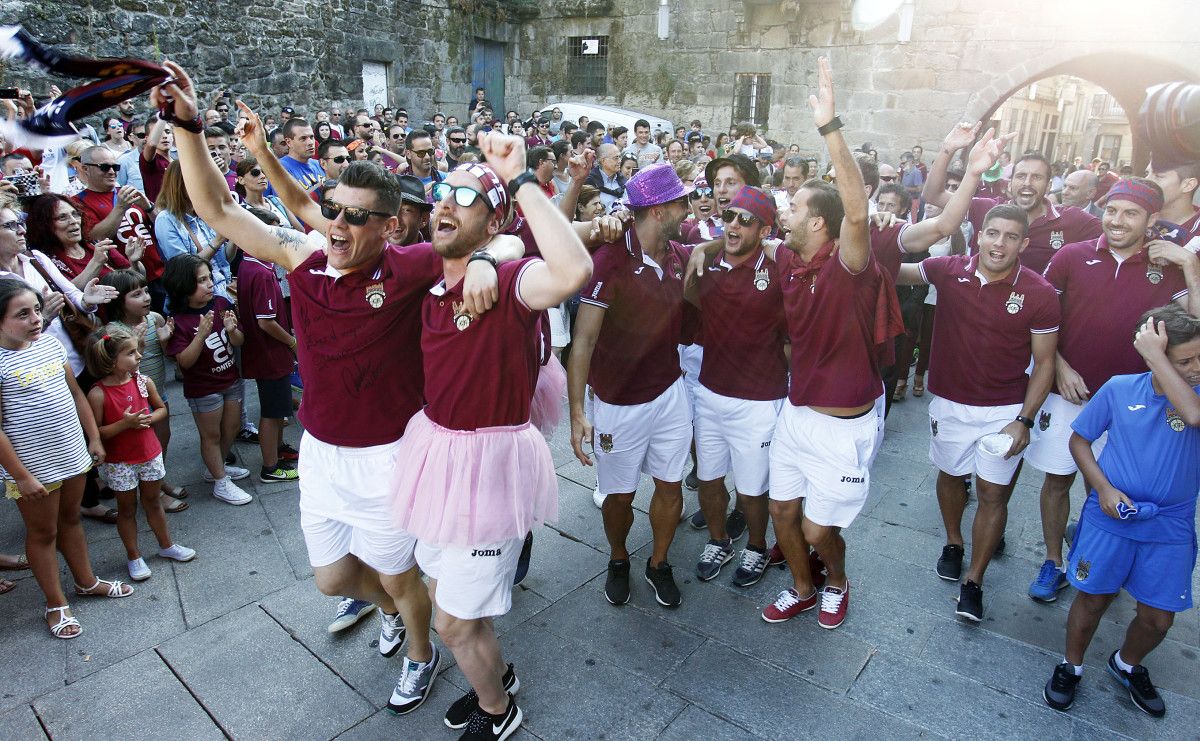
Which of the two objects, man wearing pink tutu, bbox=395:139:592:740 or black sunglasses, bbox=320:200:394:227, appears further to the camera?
black sunglasses, bbox=320:200:394:227

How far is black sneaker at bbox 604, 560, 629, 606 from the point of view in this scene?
3.90 metres

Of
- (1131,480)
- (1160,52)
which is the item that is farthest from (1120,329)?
(1160,52)

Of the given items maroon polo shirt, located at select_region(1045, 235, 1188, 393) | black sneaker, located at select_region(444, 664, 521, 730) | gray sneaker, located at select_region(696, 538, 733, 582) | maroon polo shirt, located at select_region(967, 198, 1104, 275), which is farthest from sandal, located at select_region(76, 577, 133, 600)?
maroon polo shirt, located at select_region(967, 198, 1104, 275)

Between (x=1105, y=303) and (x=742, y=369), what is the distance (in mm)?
1997

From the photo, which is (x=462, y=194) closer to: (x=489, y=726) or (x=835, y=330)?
(x=835, y=330)

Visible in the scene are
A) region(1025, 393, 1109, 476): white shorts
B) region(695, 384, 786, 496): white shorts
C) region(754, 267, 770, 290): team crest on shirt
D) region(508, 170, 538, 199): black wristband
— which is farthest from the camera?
region(1025, 393, 1109, 476): white shorts

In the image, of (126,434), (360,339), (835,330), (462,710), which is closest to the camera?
(360,339)

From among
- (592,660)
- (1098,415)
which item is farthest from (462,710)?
(1098,415)

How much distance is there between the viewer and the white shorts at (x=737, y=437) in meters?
4.00

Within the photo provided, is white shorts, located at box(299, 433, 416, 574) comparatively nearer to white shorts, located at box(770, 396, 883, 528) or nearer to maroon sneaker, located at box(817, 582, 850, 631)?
white shorts, located at box(770, 396, 883, 528)

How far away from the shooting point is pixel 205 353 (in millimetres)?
4902

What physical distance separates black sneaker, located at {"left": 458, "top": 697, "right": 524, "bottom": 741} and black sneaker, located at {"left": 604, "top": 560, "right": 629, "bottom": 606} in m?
1.00

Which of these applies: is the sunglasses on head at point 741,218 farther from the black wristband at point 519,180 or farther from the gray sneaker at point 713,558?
the gray sneaker at point 713,558

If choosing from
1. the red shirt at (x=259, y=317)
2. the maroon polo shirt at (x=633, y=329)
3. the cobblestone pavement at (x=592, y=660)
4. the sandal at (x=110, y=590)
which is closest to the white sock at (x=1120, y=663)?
the cobblestone pavement at (x=592, y=660)
